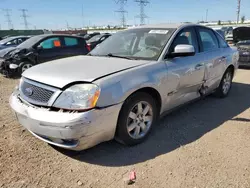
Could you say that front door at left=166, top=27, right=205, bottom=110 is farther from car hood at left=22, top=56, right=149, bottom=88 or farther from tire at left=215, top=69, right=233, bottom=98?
tire at left=215, top=69, right=233, bottom=98

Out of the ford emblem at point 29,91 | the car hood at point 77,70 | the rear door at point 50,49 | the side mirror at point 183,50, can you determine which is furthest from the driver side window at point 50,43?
the side mirror at point 183,50

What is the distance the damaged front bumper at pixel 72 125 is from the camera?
8.11 feet

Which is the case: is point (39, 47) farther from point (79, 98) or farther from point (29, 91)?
point (79, 98)

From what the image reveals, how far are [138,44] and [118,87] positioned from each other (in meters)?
1.30

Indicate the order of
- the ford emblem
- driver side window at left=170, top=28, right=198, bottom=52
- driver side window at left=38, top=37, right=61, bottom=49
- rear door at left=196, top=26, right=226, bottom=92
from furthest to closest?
1. driver side window at left=38, top=37, right=61, bottom=49
2. rear door at left=196, top=26, right=226, bottom=92
3. driver side window at left=170, top=28, right=198, bottom=52
4. the ford emblem

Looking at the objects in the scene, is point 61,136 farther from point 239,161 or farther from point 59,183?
point 239,161

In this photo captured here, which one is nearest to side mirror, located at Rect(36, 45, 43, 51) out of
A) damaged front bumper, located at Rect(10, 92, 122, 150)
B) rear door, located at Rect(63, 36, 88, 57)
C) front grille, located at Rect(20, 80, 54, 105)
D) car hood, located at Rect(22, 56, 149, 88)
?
rear door, located at Rect(63, 36, 88, 57)

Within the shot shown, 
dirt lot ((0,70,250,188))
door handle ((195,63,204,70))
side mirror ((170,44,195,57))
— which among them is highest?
side mirror ((170,44,195,57))

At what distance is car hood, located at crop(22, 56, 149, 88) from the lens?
8.78 feet

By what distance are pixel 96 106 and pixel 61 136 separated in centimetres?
49

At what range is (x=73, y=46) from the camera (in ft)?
30.8

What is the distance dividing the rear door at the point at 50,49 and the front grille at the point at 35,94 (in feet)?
18.5

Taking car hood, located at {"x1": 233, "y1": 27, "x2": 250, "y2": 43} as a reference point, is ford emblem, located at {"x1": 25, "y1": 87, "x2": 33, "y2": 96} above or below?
above

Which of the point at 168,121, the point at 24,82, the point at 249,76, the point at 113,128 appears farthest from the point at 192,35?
the point at 249,76
